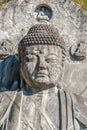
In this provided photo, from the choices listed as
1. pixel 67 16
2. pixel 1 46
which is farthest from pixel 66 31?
pixel 1 46

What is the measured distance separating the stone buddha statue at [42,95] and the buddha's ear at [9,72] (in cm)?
33

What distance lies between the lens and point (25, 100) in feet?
26.2

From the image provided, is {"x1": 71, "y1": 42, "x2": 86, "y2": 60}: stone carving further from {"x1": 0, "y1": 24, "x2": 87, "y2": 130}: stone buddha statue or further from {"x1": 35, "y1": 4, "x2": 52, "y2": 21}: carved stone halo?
{"x1": 0, "y1": 24, "x2": 87, "y2": 130}: stone buddha statue

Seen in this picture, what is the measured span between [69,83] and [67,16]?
0.86 meters

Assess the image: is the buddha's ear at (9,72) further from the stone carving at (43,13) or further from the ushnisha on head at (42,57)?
the stone carving at (43,13)

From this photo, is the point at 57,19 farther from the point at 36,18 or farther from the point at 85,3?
the point at 85,3

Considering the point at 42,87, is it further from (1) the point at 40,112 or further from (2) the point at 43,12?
(2) the point at 43,12

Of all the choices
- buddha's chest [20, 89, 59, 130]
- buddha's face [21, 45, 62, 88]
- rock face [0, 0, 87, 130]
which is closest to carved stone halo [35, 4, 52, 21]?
rock face [0, 0, 87, 130]

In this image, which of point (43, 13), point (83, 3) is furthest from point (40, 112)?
point (83, 3)

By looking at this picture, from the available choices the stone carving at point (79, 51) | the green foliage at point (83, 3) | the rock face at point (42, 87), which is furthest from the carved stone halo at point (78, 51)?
the green foliage at point (83, 3)

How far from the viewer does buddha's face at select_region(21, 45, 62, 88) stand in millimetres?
7832

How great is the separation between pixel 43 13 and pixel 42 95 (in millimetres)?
1296

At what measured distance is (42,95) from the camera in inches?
315

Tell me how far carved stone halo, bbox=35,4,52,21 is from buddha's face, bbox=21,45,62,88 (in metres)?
0.95
